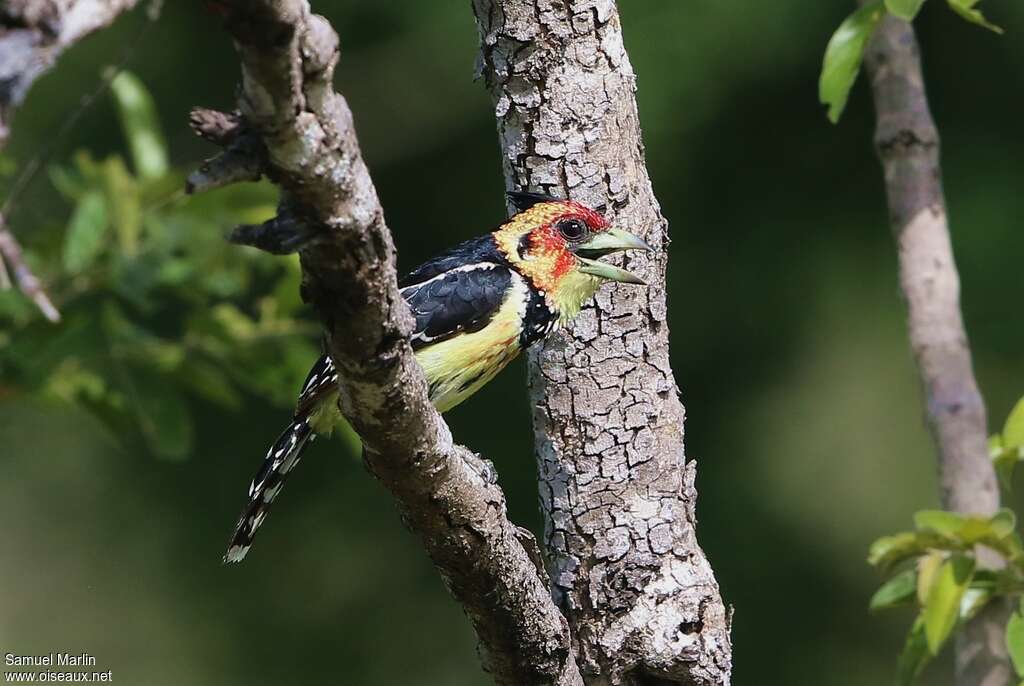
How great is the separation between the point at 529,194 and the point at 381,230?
1.31 meters

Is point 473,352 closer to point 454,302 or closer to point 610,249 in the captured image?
point 454,302

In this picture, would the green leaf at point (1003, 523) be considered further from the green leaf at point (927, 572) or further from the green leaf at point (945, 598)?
the green leaf at point (927, 572)

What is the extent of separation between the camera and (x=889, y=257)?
7.36 m

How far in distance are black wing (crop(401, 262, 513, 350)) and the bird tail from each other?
1.26 feet

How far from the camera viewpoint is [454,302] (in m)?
3.46

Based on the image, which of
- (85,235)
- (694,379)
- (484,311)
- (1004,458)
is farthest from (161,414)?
(694,379)

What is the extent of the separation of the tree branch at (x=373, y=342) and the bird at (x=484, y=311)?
0.60 meters

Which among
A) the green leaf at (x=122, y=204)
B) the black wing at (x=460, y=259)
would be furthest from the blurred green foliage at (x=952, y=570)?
the green leaf at (x=122, y=204)

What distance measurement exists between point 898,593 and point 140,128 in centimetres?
276

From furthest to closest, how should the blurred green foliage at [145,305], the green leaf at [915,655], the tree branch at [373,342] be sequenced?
the blurred green foliage at [145,305], the green leaf at [915,655], the tree branch at [373,342]

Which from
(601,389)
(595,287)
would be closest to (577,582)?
(601,389)

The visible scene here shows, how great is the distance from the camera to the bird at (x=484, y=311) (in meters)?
3.30

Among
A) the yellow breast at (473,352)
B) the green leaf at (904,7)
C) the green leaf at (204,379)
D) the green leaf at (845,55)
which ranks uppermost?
the green leaf at (904,7)

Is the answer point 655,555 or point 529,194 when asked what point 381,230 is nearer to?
point 529,194
